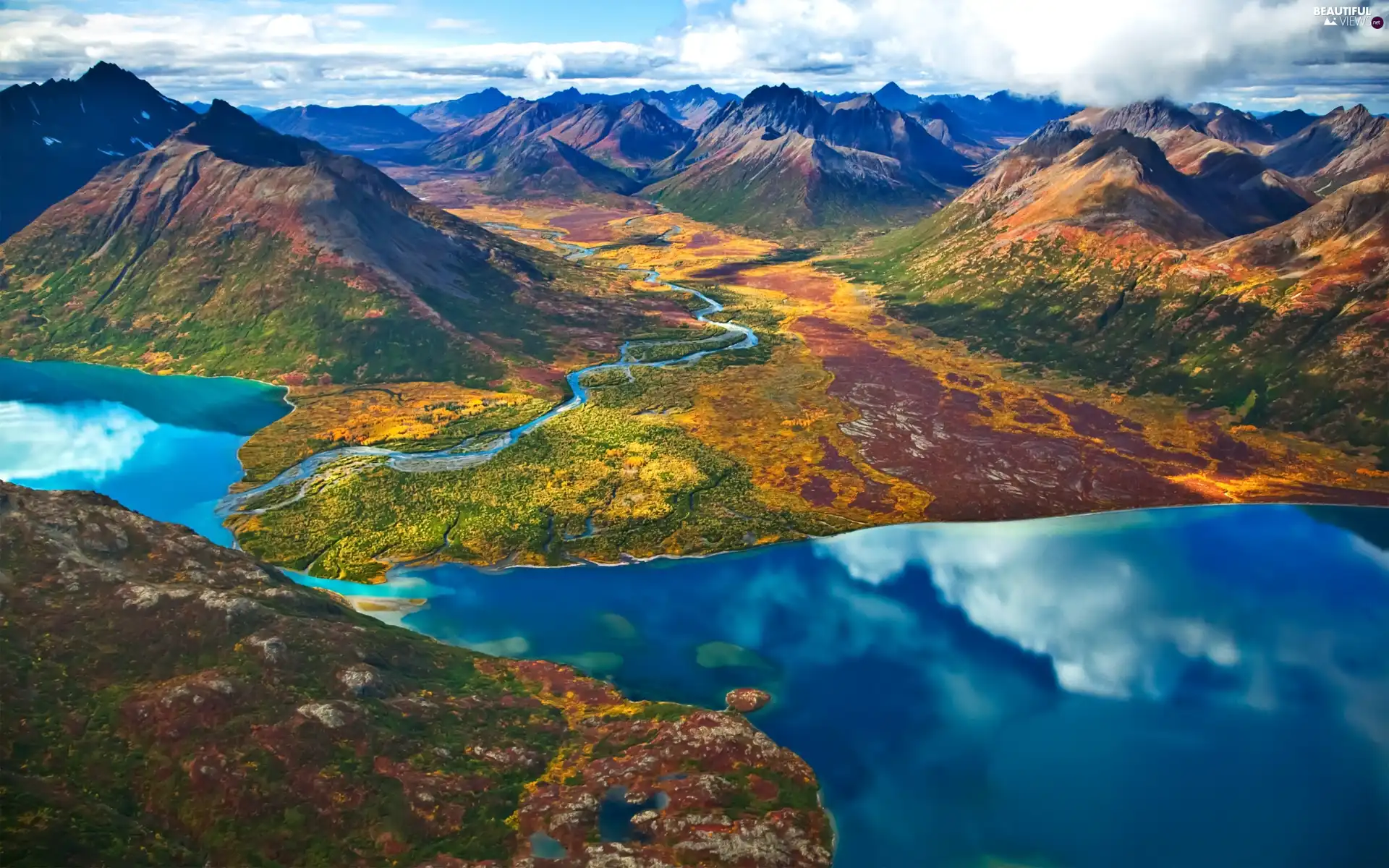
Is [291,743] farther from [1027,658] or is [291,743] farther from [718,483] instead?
[718,483]

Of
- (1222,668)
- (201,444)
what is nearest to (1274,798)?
(1222,668)

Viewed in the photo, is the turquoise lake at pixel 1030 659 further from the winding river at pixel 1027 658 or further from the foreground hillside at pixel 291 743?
the foreground hillside at pixel 291 743

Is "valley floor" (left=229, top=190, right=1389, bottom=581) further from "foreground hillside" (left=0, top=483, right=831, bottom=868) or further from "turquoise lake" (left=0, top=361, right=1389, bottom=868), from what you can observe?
"foreground hillside" (left=0, top=483, right=831, bottom=868)

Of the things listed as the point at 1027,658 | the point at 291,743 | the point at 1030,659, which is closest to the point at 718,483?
the point at 1027,658

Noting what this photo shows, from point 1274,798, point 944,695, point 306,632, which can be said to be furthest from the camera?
point 944,695

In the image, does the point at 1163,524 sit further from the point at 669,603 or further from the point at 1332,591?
the point at 669,603

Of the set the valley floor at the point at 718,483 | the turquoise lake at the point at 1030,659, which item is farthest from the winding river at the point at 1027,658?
the valley floor at the point at 718,483
